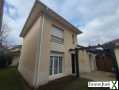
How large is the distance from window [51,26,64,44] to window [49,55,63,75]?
74.6 inches

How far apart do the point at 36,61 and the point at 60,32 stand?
5302 mm

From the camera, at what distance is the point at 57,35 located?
1193 centimetres

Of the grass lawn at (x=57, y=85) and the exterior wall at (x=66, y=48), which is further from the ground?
the exterior wall at (x=66, y=48)

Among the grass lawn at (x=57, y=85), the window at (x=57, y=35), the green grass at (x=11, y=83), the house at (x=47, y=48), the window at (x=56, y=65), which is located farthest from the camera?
the window at (x=57, y=35)

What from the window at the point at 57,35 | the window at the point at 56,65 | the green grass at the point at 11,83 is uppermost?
the window at the point at 57,35

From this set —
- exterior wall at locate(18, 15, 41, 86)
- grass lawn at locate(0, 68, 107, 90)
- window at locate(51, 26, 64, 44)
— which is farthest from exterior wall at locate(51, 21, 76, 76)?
grass lawn at locate(0, 68, 107, 90)

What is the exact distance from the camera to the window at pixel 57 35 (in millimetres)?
11195

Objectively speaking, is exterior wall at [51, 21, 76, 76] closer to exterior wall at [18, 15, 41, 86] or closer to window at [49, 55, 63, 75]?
window at [49, 55, 63, 75]

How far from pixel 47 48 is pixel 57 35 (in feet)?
8.82

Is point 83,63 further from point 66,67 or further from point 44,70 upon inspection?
point 44,70

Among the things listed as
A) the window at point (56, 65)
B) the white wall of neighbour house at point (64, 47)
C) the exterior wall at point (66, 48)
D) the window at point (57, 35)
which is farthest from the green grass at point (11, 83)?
the window at point (57, 35)

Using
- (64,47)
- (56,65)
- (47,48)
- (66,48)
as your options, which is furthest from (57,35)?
(56,65)

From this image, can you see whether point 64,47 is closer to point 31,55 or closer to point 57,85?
point 31,55

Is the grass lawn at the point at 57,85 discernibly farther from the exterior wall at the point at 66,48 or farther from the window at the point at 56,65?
the exterior wall at the point at 66,48
